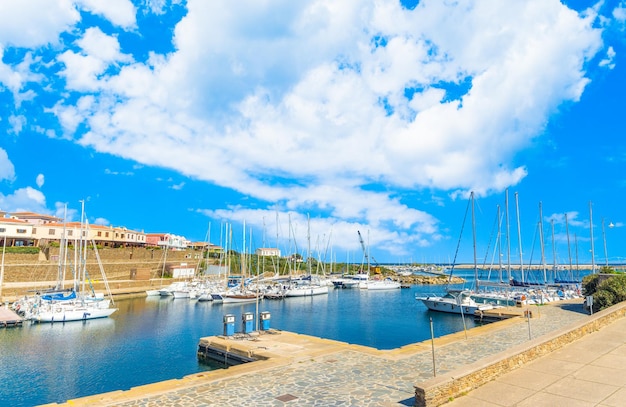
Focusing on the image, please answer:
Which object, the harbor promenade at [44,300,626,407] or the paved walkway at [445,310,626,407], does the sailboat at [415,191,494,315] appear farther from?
the paved walkway at [445,310,626,407]

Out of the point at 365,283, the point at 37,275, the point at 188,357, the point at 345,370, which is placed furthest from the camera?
the point at 365,283

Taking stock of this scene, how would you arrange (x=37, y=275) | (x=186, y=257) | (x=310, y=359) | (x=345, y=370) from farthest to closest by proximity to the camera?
(x=186, y=257)
(x=37, y=275)
(x=310, y=359)
(x=345, y=370)

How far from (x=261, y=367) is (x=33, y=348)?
21.7m

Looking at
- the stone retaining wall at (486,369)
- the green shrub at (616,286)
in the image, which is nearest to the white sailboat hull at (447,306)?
the green shrub at (616,286)

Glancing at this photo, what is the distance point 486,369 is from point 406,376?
129 inches

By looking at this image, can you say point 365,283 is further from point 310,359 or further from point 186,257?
point 310,359

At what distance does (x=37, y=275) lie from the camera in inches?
2213

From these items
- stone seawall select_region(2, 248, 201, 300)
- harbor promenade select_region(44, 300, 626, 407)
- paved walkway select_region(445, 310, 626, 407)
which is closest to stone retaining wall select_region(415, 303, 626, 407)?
harbor promenade select_region(44, 300, 626, 407)

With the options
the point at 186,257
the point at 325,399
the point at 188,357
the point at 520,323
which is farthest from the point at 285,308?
the point at 186,257

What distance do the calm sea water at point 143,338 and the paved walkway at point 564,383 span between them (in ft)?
52.2

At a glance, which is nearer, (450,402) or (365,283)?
(450,402)

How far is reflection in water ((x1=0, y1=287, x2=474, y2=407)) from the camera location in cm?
1975

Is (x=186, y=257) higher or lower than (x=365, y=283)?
higher

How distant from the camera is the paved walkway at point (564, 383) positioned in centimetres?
893
